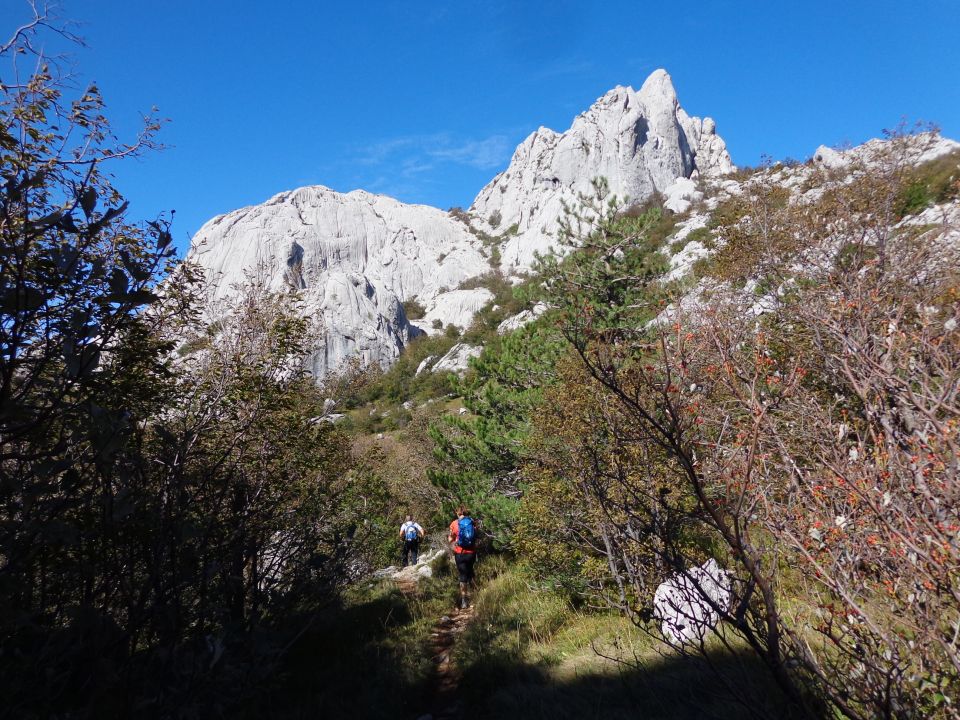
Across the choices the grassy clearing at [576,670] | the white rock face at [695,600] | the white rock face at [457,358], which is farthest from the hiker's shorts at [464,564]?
the white rock face at [457,358]

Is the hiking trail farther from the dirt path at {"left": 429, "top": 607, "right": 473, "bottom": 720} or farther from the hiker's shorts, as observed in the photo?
the hiker's shorts

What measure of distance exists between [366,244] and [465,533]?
83.6 metres

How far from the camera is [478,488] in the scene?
1166 centimetres

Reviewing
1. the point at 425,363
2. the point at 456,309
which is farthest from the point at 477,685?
the point at 456,309

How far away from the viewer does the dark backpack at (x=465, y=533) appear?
8.70 metres

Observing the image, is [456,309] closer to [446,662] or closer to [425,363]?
[425,363]

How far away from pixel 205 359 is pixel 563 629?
5.78m

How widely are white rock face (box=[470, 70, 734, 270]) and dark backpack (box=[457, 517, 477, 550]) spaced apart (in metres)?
63.7

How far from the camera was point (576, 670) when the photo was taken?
17.1 feet

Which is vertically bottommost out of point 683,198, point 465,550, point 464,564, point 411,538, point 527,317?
point 464,564

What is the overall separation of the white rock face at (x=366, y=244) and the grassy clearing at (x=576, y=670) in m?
52.3

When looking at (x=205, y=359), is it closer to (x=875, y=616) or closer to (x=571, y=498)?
(x=571, y=498)

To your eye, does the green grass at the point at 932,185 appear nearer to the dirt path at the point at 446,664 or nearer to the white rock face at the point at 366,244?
the dirt path at the point at 446,664

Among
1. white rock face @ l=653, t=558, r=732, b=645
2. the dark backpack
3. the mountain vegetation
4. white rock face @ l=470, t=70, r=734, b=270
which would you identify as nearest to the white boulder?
the mountain vegetation
